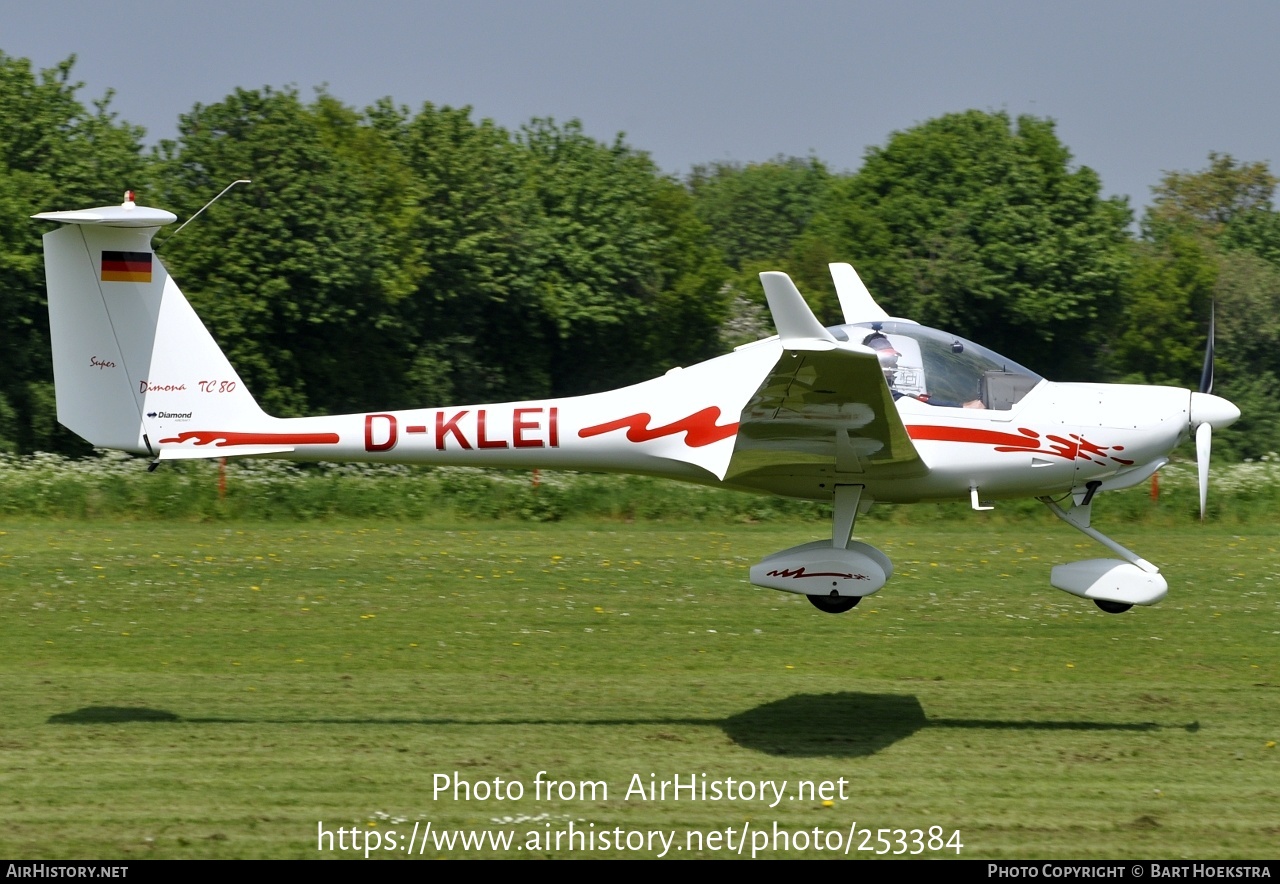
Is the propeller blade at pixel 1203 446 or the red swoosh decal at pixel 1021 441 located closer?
the propeller blade at pixel 1203 446

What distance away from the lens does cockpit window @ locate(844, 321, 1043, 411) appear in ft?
30.9

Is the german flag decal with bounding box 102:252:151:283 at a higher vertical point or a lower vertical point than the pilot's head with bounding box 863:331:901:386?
higher

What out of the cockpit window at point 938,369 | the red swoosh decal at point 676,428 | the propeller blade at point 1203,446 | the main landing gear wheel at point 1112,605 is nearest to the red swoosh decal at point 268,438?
the red swoosh decal at point 676,428

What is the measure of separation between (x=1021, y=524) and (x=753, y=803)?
12606 mm

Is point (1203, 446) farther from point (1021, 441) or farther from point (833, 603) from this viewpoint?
point (833, 603)

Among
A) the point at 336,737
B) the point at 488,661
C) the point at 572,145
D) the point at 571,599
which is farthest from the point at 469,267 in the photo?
the point at 336,737

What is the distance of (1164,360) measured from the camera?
38625mm

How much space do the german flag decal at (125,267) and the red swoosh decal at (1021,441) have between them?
5447 millimetres

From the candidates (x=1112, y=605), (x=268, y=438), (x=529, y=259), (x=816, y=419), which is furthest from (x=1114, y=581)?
(x=529, y=259)

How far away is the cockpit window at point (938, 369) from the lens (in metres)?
9.41

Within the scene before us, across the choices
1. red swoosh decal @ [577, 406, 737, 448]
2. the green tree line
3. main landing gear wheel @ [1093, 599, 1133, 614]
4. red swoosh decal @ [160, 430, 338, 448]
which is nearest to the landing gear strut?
main landing gear wheel @ [1093, 599, 1133, 614]

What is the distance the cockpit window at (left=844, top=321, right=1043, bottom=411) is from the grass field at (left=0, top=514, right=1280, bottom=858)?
2500 mm

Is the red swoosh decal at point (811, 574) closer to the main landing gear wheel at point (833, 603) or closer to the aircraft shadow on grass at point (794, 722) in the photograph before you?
the main landing gear wheel at point (833, 603)

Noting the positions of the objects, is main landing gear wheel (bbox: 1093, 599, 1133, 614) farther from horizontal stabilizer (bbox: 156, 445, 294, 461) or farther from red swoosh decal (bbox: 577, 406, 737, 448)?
horizontal stabilizer (bbox: 156, 445, 294, 461)
